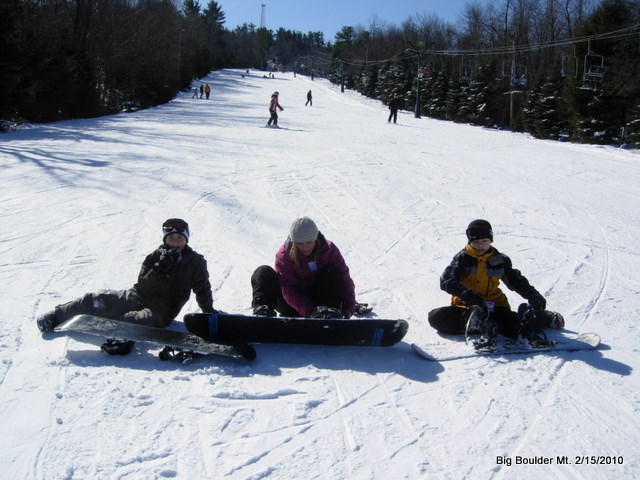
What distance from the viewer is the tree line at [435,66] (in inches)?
740

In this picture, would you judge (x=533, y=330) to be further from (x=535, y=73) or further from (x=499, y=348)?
(x=535, y=73)

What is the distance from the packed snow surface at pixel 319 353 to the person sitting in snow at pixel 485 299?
221mm

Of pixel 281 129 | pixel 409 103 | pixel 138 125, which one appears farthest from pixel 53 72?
pixel 409 103

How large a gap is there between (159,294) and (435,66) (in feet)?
127

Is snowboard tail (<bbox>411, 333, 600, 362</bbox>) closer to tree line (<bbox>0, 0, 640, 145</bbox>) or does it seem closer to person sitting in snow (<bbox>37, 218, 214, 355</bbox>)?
person sitting in snow (<bbox>37, 218, 214, 355</bbox>)

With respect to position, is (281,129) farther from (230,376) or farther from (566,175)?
(230,376)

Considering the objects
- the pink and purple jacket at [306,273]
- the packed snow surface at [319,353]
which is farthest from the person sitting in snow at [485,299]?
the pink and purple jacket at [306,273]

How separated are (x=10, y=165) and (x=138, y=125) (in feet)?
29.9

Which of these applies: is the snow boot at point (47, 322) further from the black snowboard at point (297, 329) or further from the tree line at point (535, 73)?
the tree line at point (535, 73)

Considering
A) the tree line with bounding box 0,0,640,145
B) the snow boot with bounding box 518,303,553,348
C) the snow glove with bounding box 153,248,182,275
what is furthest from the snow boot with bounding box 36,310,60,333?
the tree line with bounding box 0,0,640,145

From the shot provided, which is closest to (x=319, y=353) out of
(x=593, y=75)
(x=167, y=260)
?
(x=167, y=260)

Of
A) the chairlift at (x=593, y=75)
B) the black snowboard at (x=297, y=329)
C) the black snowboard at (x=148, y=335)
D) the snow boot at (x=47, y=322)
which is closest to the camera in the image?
the black snowboard at (x=148, y=335)

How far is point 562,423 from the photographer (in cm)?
285

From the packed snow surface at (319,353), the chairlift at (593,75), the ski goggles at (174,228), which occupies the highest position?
the chairlift at (593,75)
